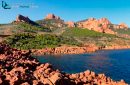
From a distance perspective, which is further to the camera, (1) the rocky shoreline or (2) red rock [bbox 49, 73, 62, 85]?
(2) red rock [bbox 49, 73, 62, 85]

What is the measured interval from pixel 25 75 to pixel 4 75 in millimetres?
3564

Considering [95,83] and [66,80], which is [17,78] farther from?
[95,83]

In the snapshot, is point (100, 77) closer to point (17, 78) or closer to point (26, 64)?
point (26, 64)

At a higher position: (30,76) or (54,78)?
(30,76)

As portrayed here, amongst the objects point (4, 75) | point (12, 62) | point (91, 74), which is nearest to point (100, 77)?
point (91, 74)

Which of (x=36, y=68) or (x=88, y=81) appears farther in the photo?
(x=88, y=81)

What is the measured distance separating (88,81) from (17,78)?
76.6ft

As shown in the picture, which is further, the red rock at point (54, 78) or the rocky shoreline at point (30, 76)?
the red rock at point (54, 78)

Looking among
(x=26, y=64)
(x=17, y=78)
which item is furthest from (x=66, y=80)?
(x=17, y=78)

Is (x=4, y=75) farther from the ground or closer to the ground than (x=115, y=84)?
farther from the ground

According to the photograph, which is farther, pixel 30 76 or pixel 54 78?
pixel 54 78

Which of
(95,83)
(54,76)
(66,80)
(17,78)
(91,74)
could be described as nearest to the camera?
(17,78)

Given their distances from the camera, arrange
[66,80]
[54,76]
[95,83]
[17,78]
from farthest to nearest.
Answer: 1. [95,83]
2. [66,80]
3. [54,76]
4. [17,78]

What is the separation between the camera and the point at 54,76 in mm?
60531
